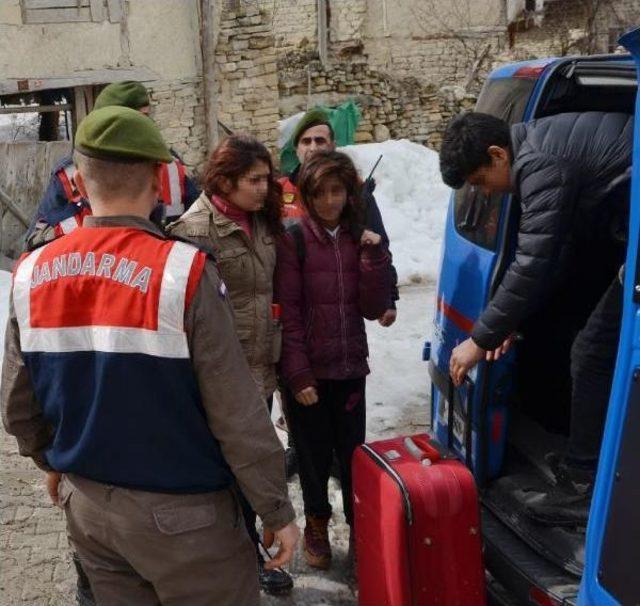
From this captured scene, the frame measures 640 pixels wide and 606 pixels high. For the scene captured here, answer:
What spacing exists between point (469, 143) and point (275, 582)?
1946 mm

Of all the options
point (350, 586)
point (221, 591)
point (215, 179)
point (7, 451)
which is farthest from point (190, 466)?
point (7, 451)

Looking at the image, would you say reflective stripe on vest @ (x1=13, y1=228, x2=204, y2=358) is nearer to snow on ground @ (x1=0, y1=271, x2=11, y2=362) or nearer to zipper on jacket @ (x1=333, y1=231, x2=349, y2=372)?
zipper on jacket @ (x1=333, y1=231, x2=349, y2=372)

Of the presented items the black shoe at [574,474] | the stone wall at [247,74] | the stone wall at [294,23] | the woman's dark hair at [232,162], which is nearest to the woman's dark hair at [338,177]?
the woman's dark hair at [232,162]

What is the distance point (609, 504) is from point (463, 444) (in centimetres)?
132

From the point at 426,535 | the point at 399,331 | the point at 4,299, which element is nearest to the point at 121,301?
the point at 426,535

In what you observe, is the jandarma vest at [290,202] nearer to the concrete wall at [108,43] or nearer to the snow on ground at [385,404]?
the snow on ground at [385,404]

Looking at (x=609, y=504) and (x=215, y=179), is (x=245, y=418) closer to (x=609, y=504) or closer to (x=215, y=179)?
(x=609, y=504)

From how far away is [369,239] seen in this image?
3.67m

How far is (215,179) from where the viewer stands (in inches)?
136

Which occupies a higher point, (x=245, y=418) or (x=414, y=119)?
(x=245, y=418)

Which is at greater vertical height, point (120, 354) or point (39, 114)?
point (120, 354)

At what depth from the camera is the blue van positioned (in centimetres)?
233

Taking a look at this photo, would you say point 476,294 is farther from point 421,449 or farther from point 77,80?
point 77,80

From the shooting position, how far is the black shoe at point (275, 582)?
3.78 metres
